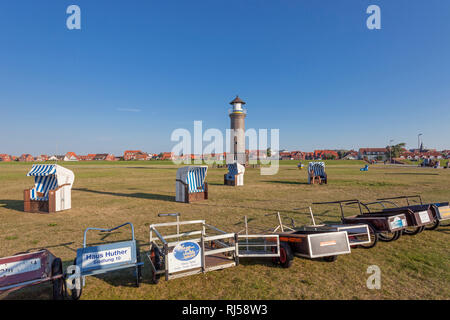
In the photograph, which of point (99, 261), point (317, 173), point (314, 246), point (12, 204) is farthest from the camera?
point (317, 173)

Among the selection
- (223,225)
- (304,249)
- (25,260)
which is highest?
(25,260)

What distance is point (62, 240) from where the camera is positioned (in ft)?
24.8

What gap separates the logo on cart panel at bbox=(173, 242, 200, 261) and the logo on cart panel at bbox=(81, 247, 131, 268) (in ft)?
3.19

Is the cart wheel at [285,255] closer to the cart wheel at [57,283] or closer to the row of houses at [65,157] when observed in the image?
the cart wheel at [57,283]

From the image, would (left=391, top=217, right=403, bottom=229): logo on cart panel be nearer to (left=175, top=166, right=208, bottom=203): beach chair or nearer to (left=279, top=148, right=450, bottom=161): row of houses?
(left=175, top=166, right=208, bottom=203): beach chair

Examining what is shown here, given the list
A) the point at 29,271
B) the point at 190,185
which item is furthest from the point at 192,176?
the point at 29,271

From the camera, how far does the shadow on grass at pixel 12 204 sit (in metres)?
12.7

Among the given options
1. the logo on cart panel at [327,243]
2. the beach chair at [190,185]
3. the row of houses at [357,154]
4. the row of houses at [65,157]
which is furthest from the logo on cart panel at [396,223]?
the row of houses at [65,157]

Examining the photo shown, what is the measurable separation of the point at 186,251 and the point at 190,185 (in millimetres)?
10111

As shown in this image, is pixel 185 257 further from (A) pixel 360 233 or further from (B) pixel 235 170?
(B) pixel 235 170

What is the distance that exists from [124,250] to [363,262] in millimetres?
5749

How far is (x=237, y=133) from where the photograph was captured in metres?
50.8
